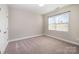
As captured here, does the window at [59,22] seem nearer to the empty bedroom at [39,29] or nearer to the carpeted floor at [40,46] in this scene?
→ the empty bedroom at [39,29]

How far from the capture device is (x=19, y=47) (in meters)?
1.49

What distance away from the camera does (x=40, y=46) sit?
1551 millimetres

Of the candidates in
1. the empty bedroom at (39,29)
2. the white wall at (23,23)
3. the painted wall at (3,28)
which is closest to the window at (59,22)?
the empty bedroom at (39,29)

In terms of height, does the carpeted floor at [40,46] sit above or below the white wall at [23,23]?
below

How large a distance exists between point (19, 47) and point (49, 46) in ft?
2.27

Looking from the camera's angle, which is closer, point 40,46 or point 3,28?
point 3,28

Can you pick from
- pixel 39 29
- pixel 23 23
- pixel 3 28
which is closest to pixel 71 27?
pixel 39 29

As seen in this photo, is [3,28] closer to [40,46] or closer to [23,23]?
→ [23,23]

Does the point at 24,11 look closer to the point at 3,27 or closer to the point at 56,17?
the point at 3,27

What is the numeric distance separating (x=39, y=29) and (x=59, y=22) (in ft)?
1.68

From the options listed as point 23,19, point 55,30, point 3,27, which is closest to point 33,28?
point 23,19

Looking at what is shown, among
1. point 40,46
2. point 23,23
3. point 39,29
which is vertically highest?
point 23,23

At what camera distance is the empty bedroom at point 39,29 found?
1.38 meters

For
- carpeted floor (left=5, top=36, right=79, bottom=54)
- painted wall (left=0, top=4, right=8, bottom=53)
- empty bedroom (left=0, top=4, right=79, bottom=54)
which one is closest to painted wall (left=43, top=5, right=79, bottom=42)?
empty bedroom (left=0, top=4, right=79, bottom=54)
